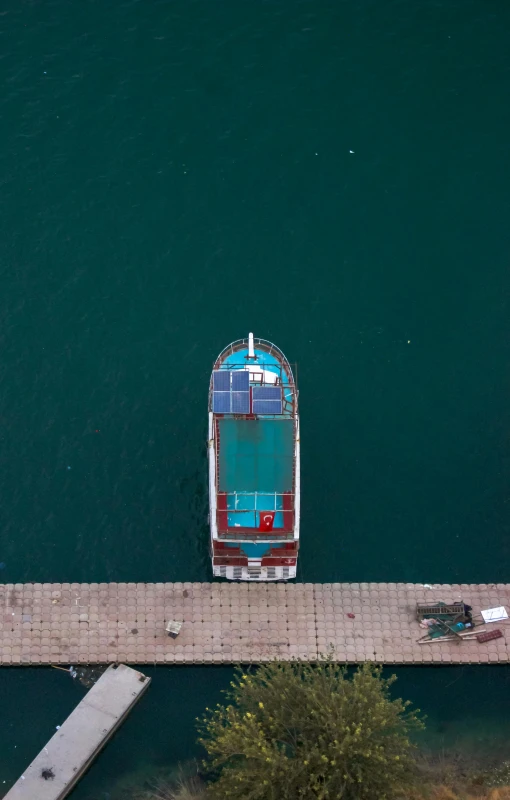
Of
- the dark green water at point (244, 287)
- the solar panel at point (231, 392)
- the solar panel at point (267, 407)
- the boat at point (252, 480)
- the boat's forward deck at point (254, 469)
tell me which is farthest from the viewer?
the dark green water at point (244, 287)

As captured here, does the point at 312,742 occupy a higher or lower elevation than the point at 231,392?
lower

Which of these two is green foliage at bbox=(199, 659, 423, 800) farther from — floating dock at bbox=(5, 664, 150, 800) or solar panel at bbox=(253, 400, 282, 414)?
solar panel at bbox=(253, 400, 282, 414)

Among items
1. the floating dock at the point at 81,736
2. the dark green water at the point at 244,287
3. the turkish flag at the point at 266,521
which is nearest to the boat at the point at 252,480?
the turkish flag at the point at 266,521

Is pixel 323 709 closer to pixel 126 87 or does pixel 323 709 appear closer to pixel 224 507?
pixel 224 507

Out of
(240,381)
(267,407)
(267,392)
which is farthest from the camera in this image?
(240,381)

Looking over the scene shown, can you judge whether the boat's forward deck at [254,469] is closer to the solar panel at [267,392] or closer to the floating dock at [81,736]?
the solar panel at [267,392]

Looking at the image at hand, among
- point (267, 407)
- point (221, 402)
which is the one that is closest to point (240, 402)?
point (221, 402)

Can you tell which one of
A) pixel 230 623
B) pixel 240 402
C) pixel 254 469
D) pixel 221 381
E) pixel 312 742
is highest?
pixel 221 381

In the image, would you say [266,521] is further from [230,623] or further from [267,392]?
[267,392]
